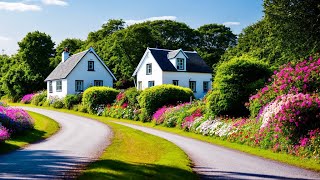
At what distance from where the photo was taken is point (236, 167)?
14.2 meters

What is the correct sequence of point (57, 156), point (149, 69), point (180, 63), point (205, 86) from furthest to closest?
point (205, 86)
point (149, 69)
point (180, 63)
point (57, 156)

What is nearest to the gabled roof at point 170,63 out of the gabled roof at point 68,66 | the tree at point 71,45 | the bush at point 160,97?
the gabled roof at point 68,66

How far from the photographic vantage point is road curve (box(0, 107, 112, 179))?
12.5m

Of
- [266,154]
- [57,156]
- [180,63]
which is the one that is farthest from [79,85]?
[266,154]

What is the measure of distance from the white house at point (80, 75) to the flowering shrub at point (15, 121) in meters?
25.4

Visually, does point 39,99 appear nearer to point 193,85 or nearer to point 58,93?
point 58,93

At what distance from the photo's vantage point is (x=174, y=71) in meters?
52.4

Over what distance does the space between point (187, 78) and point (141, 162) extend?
39.6m

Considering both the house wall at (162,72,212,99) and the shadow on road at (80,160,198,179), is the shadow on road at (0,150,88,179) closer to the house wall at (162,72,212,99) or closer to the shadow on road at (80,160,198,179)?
the shadow on road at (80,160,198,179)

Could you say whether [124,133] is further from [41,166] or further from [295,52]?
[295,52]

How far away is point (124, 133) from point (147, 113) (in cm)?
957

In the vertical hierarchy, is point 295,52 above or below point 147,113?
above

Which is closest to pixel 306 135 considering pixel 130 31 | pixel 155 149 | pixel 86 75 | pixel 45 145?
pixel 155 149

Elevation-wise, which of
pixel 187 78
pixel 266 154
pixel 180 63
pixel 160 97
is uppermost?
pixel 180 63
